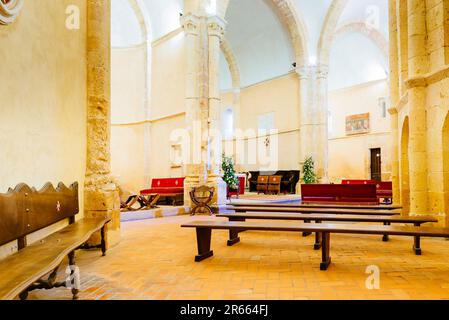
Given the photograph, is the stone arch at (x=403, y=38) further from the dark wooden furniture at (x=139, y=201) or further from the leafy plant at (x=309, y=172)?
the leafy plant at (x=309, y=172)

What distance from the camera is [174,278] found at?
3.20 m

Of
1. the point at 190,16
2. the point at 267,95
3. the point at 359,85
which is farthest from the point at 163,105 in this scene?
the point at 359,85

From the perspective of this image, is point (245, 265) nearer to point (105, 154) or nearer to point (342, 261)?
point (342, 261)

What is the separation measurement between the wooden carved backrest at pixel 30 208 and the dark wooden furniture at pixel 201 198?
4.63 m

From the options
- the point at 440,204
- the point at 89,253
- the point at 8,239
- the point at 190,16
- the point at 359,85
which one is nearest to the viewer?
the point at 8,239

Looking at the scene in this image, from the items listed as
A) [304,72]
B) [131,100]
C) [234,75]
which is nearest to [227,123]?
[234,75]

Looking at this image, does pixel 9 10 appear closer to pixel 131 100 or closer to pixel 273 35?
pixel 131 100

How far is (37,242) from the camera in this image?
117 inches

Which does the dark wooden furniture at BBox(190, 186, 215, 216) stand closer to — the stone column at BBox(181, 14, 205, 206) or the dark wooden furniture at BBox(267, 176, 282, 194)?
the stone column at BBox(181, 14, 205, 206)

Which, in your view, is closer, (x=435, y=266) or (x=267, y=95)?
(x=435, y=266)

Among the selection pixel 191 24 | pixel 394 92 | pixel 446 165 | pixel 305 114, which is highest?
pixel 191 24

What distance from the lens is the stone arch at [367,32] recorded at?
16.8 meters

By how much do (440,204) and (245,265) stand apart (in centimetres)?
362

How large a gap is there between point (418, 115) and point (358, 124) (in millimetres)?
14123
